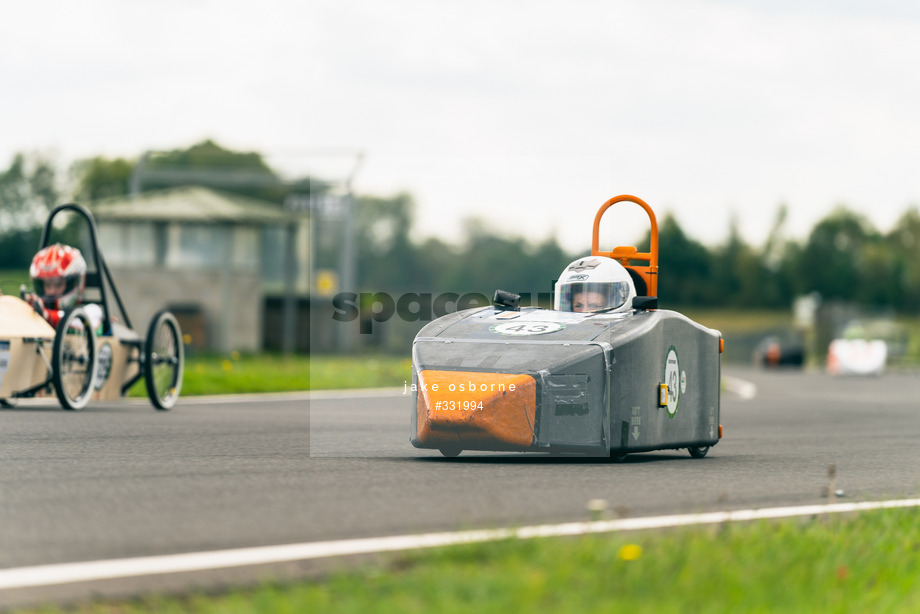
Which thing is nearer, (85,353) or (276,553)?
(276,553)

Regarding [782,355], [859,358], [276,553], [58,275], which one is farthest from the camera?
[782,355]

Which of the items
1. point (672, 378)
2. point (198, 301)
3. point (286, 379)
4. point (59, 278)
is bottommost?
point (198, 301)

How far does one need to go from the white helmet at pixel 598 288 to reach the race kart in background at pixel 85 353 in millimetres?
5290

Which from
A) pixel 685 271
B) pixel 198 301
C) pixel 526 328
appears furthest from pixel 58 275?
pixel 685 271

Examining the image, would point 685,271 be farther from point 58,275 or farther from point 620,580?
point 620,580

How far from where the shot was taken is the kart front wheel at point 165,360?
48.6ft

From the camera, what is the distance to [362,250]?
160 ft

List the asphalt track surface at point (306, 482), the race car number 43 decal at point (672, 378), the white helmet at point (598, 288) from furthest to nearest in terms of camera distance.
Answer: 1. the white helmet at point (598, 288)
2. the race car number 43 decal at point (672, 378)
3. the asphalt track surface at point (306, 482)

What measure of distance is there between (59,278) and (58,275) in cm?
4

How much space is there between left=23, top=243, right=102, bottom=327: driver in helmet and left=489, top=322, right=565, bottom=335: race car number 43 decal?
6.62m

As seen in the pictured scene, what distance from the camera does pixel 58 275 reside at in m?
14.5

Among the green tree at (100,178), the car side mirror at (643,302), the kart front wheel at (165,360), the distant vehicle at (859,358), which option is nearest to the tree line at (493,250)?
the green tree at (100,178)

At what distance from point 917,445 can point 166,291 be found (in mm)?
40453

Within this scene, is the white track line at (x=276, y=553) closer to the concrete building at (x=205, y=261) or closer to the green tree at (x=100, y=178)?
the concrete building at (x=205, y=261)
